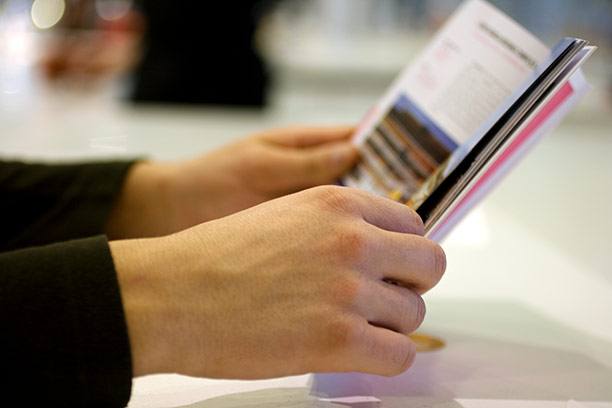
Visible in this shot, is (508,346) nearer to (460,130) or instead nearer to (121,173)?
(460,130)

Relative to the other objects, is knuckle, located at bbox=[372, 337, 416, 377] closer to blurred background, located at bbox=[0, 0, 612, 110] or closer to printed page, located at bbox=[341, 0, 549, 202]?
printed page, located at bbox=[341, 0, 549, 202]

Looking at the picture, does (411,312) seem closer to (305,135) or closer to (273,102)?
(305,135)

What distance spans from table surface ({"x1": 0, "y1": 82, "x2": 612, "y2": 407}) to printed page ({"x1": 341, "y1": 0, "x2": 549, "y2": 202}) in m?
0.19

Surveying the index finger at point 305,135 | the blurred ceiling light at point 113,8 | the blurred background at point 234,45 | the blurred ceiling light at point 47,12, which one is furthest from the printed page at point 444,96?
the blurred ceiling light at point 113,8

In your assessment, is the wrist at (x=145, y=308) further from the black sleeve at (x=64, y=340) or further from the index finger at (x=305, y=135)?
the index finger at (x=305, y=135)

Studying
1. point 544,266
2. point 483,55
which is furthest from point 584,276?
point 483,55

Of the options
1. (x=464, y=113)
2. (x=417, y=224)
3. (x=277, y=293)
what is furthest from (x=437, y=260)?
(x=464, y=113)

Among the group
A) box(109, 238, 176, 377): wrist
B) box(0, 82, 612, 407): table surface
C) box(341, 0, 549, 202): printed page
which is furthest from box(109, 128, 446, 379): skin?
box(341, 0, 549, 202): printed page

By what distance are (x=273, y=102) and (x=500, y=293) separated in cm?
176

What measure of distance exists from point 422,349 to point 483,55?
1.12 feet

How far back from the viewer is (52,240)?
871mm

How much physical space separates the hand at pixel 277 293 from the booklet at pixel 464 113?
0.11m

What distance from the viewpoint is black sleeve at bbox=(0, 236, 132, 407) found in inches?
17.7

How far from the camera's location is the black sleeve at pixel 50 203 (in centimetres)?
87
